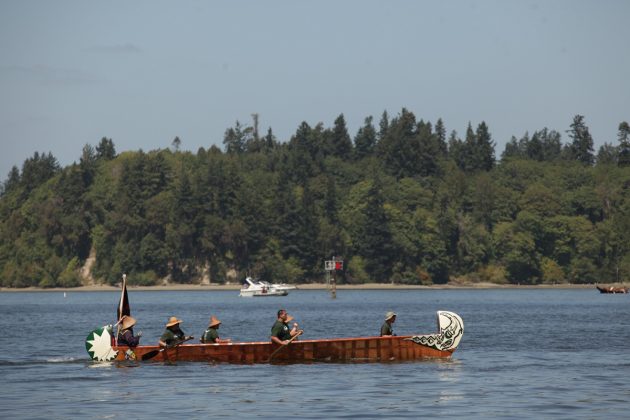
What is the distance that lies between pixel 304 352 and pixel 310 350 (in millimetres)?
248

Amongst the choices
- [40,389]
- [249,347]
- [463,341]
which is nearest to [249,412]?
[40,389]

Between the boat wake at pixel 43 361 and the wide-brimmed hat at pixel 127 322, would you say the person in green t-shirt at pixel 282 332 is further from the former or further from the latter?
the boat wake at pixel 43 361

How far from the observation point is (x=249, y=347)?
49.4 meters

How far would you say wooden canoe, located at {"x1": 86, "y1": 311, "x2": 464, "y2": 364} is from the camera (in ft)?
160

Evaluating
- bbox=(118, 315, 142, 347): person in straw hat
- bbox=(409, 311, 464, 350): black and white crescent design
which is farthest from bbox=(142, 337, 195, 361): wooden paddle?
bbox=(409, 311, 464, 350): black and white crescent design

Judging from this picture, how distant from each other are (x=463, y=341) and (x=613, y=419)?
101 feet

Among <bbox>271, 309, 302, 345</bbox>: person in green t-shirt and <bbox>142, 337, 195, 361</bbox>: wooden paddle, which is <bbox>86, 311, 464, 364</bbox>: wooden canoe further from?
<bbox>271, 309, 302, 345</bbox>: person in green t-shirt

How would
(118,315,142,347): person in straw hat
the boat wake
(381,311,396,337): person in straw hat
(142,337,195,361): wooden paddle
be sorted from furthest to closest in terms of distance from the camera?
the boat wake
(118,315,142,347): person in straw hat
(142,337,195,361): wooden paddle
(381,311,396,337): person in straw hat

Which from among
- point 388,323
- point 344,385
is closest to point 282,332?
point 388,323

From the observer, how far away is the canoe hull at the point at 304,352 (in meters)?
48.9

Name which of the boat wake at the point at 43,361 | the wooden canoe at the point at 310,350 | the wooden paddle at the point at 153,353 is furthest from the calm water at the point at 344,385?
the wooden canoe at the point at 310,350

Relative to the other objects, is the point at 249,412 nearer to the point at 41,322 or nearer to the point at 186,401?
the point at 186,401

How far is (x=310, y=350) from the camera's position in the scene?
49.0 meters

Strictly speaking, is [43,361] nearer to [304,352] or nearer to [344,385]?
[304,352]
